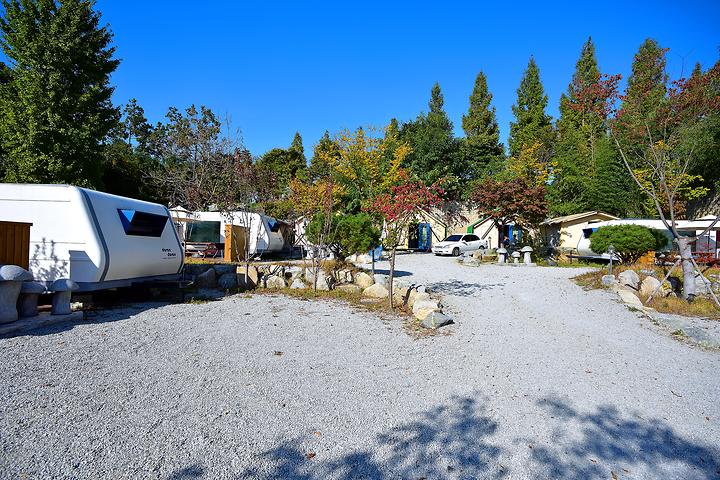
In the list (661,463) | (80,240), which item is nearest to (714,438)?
(661,463)

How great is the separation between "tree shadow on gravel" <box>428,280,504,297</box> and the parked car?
970 cm

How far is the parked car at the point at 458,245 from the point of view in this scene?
21.1 metres

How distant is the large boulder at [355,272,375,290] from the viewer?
9.97 meters

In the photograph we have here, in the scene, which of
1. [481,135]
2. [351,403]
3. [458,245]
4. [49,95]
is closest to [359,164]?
[458,245]

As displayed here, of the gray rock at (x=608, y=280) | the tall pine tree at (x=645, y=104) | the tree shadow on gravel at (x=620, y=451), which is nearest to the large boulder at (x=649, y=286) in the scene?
the gray rock at (x=608, y=280)

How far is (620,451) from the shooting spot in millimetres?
2904

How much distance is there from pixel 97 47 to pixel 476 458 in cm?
2031

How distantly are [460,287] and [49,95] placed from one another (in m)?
16.4

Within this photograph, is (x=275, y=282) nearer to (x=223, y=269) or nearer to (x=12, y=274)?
(x=223, y=269)

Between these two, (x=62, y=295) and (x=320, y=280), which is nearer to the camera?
(x=62, y=295)

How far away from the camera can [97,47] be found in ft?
52.9

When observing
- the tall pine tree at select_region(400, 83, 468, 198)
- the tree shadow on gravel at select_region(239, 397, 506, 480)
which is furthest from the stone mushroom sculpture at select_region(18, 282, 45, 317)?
the tall pine tree at select_region(400, 83, 468, 198)

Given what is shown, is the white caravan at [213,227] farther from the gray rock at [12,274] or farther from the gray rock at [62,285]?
the gray rock at [12,274]

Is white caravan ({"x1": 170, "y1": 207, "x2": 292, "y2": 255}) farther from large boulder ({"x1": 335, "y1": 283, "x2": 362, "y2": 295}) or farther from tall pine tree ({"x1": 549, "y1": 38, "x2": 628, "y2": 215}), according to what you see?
tall pine tree ({"x1": 549, "y1": 38, "x2": 628, "y2": 215})
